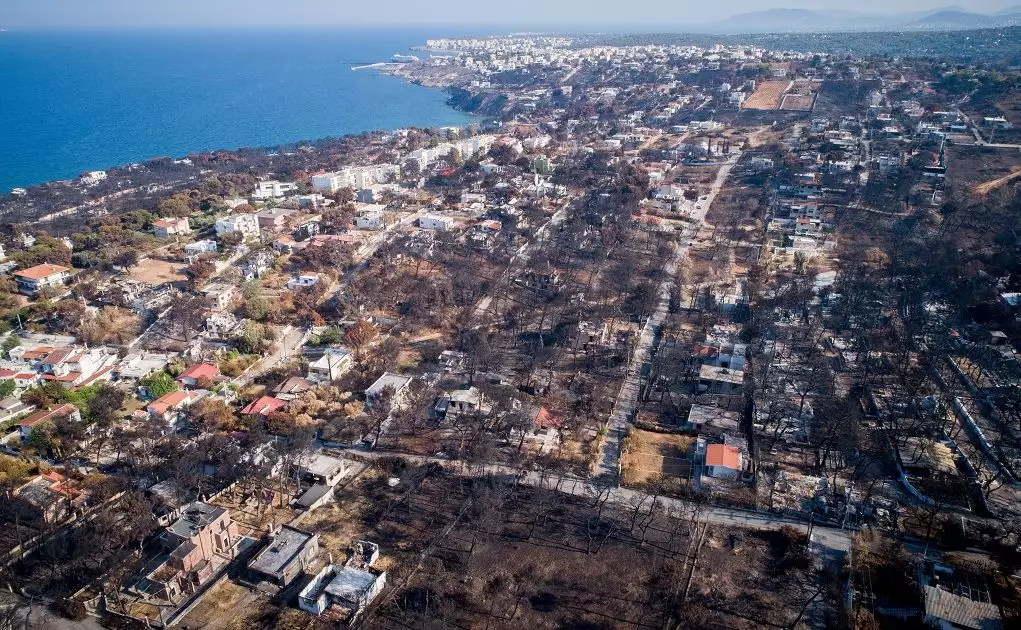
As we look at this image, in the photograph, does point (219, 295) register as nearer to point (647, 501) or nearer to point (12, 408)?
point (12, 408)

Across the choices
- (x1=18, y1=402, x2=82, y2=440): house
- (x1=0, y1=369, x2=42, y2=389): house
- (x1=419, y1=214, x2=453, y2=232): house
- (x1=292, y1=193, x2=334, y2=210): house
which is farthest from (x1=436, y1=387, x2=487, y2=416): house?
(x1=292, y1=193, x2=334, y2=210): house

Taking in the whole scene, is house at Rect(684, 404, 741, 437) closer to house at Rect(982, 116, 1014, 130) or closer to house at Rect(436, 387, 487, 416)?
house at Rect(436, 387, 487, 416)

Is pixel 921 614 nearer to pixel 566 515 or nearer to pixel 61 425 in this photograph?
pixel 566 515

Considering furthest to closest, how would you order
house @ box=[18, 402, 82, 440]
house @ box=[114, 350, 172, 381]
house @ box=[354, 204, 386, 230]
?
house @ box=[354, 204, 386, 230], house @ box=[114, 350, 172, 381], house @ box=[18, 402, 82, 440]

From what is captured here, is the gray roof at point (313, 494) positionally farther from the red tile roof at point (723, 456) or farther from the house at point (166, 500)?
the red tile roof at point (723, 456)

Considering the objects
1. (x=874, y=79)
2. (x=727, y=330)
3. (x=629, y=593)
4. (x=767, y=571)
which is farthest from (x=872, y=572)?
(x=874, y=79)
